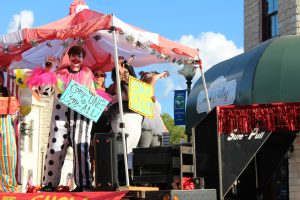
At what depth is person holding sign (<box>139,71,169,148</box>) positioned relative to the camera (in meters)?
7.78

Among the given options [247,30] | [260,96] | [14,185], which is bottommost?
[14,185]

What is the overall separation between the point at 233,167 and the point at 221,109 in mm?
748

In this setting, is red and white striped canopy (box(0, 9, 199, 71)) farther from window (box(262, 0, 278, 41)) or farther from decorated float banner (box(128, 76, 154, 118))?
window (box(262, 0, 278, 41))

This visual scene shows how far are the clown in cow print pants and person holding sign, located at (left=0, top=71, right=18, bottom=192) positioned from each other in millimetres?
563

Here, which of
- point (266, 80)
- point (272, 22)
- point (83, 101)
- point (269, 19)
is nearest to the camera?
point (83, 101)

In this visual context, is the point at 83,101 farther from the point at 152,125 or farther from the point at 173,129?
the point at 173,129

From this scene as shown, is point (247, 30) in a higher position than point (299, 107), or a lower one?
higher

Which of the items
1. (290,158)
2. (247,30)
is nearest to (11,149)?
(290,158)

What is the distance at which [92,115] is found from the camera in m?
6.81

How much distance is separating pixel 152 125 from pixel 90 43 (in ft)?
4.73

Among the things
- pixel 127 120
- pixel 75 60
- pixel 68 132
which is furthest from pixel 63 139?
pixel 75 60

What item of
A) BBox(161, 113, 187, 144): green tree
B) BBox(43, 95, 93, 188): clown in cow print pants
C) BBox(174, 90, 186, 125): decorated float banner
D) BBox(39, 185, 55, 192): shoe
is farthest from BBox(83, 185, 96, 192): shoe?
BBox(161, 113, 187, 144): green tree

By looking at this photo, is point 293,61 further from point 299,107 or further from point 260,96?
point 299,107

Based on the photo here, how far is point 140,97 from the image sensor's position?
23.4 ft
